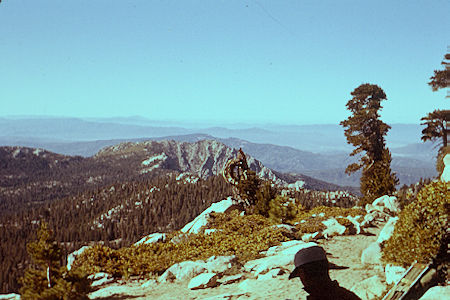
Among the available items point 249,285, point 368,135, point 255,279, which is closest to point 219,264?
point 255,279

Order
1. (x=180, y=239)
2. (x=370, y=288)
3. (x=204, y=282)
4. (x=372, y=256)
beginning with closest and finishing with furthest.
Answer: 1. (x=370, y=288)
2. (x=204, y=282)
3. (x=372, y=256)
4. (x=180, y=239)

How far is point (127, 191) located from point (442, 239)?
541 feet

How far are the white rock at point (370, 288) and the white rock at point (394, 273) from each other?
1.15 feet

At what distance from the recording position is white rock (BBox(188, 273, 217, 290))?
1310 cm

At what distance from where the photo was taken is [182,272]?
15062 millimetres

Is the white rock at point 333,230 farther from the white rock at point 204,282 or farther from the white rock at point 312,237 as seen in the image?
the white rock at point 204,282

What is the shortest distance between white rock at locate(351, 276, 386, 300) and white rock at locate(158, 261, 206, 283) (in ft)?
22.8

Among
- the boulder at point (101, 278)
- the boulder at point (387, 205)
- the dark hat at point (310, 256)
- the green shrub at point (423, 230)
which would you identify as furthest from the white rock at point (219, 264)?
the boulder at point (387, 205)

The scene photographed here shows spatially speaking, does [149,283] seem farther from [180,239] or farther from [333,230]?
[333,230]

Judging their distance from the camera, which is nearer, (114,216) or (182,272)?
(182,272)

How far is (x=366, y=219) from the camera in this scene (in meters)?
22.9

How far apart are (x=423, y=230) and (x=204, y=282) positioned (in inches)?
314

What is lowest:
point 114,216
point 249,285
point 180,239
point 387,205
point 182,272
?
point 114,216

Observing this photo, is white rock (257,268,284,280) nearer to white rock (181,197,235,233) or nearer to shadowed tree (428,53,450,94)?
white rock (181,197,235,233)
